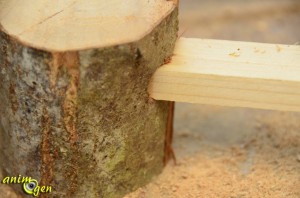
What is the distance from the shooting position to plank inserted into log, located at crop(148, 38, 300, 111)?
159 centimetres

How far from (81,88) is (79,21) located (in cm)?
19

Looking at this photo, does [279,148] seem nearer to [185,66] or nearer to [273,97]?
[273,97]

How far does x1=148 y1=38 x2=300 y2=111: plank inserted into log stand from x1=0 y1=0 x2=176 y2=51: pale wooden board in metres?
0.18

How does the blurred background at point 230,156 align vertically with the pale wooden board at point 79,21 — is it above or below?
below

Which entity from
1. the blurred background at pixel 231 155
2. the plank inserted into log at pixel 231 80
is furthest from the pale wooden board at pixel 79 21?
the blurred background at pixel 231 155

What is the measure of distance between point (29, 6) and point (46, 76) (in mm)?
241

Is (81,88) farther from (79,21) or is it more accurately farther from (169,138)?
(169,138)

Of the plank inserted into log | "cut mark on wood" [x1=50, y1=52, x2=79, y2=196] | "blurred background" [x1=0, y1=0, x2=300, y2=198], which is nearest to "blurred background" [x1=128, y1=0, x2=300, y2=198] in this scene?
"blurred background" [x1=0, y1=0, x2=300, y2=198]

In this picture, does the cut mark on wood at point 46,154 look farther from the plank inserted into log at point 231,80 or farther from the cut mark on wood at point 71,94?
the plank inserted into log at point 231,80

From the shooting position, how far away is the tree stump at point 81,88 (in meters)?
1.45

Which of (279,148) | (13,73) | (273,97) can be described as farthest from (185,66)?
(279,148)

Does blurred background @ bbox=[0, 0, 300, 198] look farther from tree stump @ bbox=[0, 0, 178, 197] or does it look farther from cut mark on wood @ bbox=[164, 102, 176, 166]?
tree stump @ bbox=[0, 0, 178, 197]

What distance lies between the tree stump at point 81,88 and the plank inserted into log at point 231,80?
56mm

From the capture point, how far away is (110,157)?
168 centimetres
